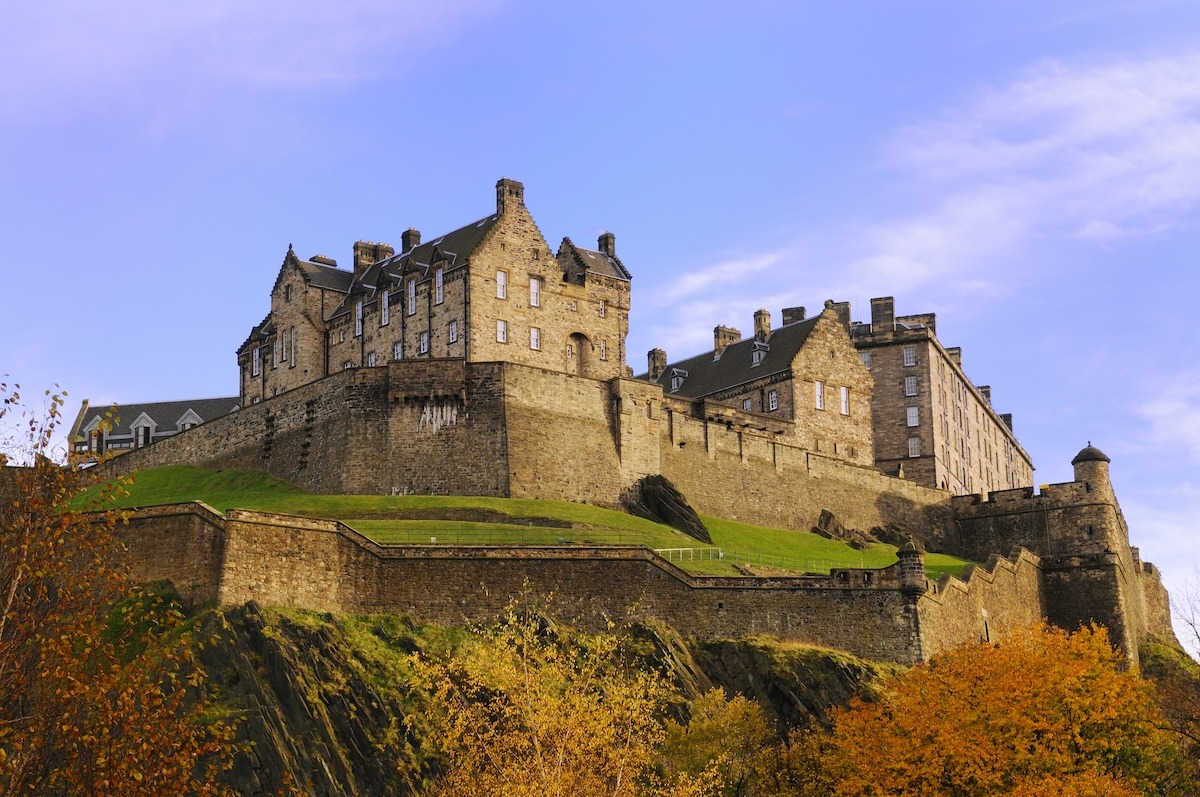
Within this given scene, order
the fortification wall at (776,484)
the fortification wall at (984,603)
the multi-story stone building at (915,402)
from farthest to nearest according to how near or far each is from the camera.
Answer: the multi-story stone building at (915,402) → the fortification wall at (776,484) → the fortification wall at (984,603)

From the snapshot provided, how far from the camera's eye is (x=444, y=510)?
67688mm

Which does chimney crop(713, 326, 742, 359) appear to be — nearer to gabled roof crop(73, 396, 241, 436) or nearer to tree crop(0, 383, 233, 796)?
gabled roof crop(73, 396, 241, 436)

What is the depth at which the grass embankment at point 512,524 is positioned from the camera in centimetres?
6347

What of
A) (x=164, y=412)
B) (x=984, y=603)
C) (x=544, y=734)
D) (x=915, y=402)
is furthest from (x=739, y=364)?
(x=544, y=734)

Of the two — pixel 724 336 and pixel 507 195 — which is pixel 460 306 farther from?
pixel 724 336

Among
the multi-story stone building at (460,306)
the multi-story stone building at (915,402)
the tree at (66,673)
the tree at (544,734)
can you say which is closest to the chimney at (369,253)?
the multi-story stone building at (460,306)

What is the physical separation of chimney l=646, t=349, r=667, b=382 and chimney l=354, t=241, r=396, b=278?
21.4 metres

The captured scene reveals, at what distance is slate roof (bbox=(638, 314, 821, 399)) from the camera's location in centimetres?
9288

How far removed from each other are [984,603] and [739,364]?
102 feet

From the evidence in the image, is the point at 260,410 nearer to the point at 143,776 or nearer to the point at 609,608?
the point at 609,608

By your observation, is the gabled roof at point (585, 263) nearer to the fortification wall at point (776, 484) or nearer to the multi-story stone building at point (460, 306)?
the multi-story stone building at point (460, 306)

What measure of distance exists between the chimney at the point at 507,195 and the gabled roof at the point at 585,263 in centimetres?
417

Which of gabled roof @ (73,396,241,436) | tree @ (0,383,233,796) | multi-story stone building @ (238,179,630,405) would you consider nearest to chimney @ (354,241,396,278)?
multi-story stone building @ (238,179,630,405)

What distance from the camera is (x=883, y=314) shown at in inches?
4028
